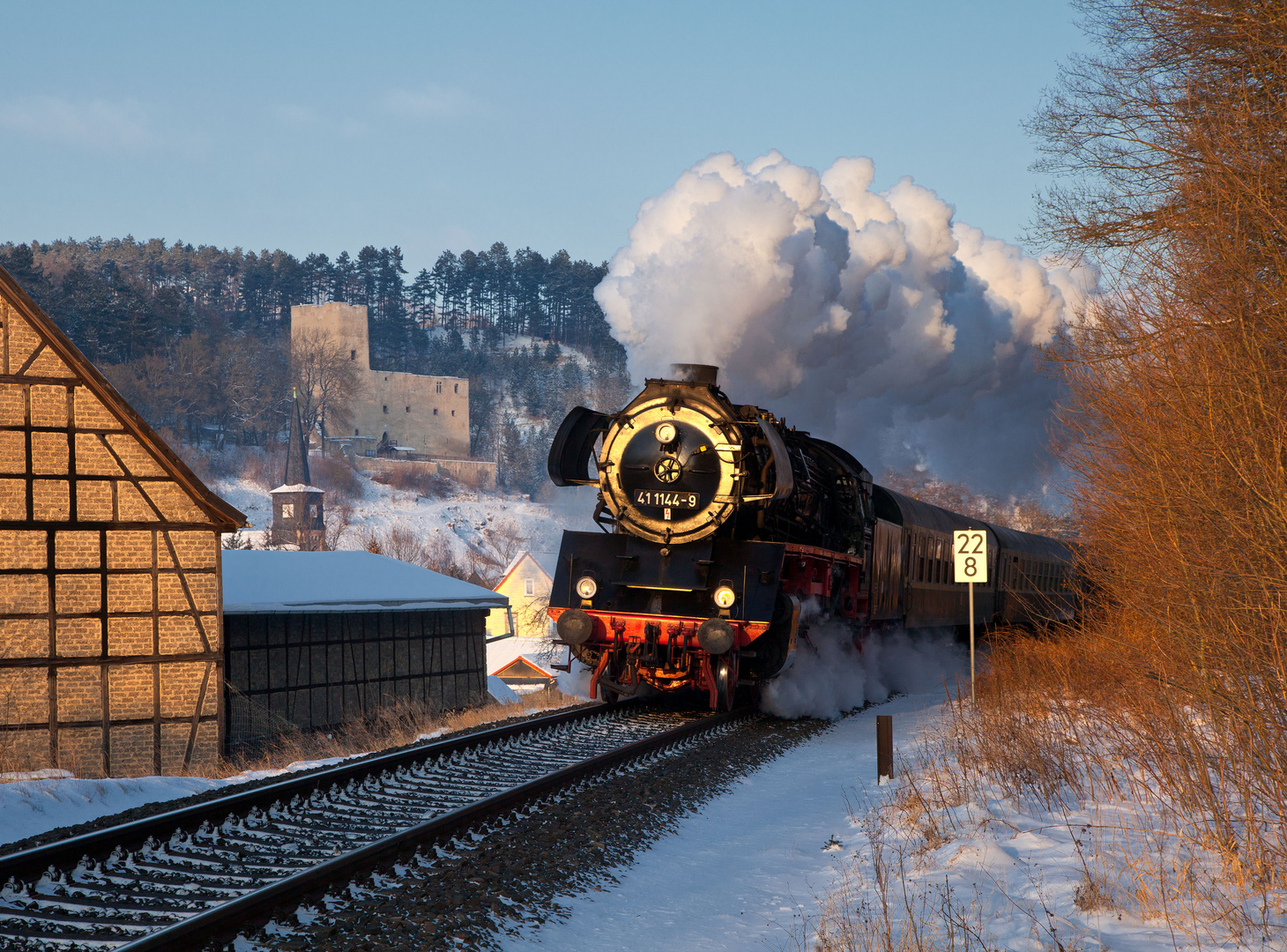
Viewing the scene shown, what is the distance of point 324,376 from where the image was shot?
11544cm

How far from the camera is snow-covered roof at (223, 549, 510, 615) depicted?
2005 cm

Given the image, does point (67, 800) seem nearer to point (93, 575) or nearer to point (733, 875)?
point (733, 875)

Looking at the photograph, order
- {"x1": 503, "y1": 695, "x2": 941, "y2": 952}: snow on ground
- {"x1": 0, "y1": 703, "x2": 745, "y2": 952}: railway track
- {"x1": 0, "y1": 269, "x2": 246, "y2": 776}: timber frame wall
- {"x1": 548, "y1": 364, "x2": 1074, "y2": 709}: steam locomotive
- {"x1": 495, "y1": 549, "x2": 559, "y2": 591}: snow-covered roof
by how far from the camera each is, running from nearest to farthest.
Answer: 1. {"x1": 0, "y1": 703, "x2": 745, "y2": 952}: railway track
2. {"x1": 503, "y1": 695, "x2": 941, "y2": 952}: snow on ground
3. {"x1": 548, "y1": 364, "x2": 1074, "y2": 709}: steam locomotive
4. {"x1": 0, "y1": 269, "x2": 246, "y2": 776}: timber frame wall
5. {"x1": 495, "y1": 549, "x2": 559, "y2": 591}: snow-covered roof

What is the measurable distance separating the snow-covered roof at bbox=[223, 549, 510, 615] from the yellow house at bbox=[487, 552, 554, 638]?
140 feet

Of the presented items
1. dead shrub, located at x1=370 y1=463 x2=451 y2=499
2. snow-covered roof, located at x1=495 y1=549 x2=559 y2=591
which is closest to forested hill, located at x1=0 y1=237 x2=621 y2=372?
dead shrub, located at x1=370 y1=463 x2=451 y2=499

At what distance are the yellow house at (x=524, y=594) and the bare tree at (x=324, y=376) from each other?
1964 inches

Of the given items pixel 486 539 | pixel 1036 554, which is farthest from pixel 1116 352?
pixel 486 539

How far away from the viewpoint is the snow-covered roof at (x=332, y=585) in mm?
20047

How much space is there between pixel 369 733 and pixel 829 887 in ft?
53.7

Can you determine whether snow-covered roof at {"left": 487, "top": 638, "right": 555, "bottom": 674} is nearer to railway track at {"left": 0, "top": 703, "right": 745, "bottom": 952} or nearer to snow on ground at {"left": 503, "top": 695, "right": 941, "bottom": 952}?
snow on ground at {"left": 503, "top": 695, "right": 941, "bottom": 952}

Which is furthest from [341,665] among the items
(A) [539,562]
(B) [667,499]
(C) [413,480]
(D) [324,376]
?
(D) [324,376]

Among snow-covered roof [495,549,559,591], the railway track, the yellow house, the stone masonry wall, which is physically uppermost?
the stone masonry wall

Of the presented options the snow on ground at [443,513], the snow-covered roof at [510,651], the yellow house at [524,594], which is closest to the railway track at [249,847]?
the snow-covered roof at [510,651]

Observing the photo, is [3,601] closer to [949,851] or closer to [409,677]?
[409,677]
